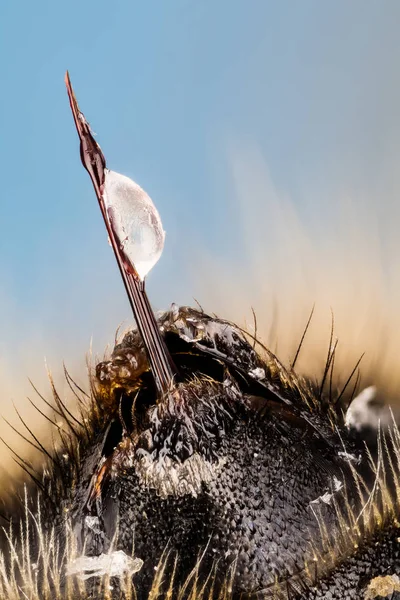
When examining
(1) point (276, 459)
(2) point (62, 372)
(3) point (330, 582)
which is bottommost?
(3) point (330, 582)

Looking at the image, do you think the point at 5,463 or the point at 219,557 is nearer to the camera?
the point at 219,557

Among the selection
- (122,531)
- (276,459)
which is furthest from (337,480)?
(122,531)

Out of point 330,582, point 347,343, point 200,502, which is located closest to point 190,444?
point 200,502

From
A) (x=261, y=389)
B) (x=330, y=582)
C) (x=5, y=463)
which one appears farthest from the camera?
(x=5, y=463)

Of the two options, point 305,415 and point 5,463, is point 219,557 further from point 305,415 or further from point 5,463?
point 5,463

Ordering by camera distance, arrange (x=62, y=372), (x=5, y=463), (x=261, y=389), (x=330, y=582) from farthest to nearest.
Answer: (x=62, y=372)
(x=5, y=463)
(x=261, y=389)
(x=330, y=582)

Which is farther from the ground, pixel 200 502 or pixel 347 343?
pixel 347 343

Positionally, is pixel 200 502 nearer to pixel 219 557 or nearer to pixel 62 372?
pixel 219 557
